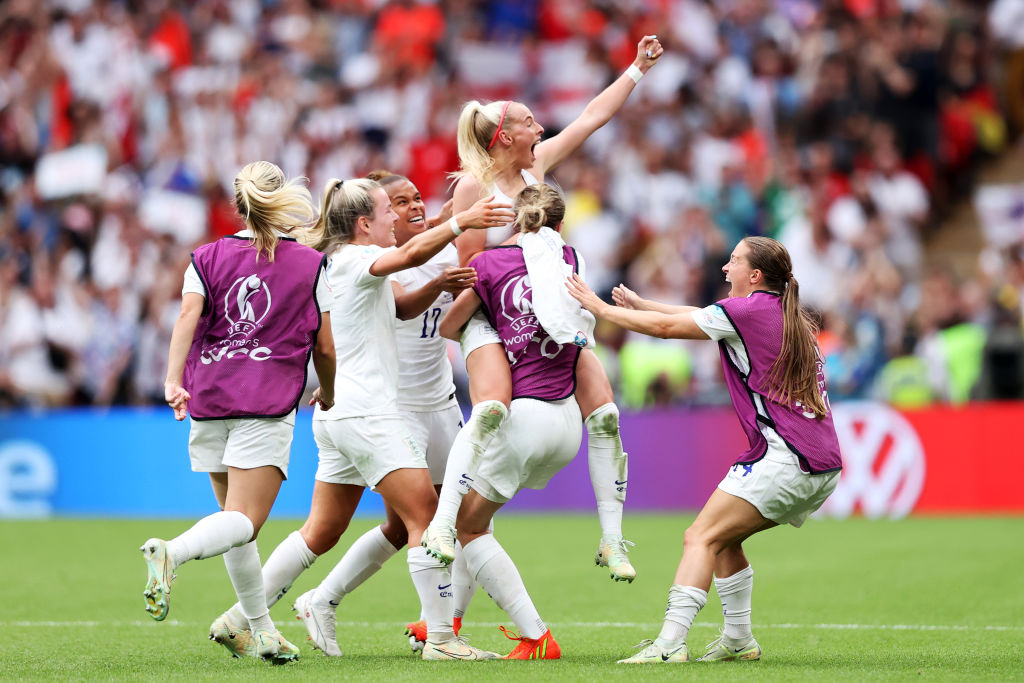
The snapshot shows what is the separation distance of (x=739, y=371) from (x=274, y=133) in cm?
1306

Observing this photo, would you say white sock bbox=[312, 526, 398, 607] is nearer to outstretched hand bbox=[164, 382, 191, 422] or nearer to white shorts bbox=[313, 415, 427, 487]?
white shorts bbox=[313, 415, 427, 487]

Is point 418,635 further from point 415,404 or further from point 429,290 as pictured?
point 429,290

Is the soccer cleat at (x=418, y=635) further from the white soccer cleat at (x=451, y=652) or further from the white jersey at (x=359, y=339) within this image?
the white jersey at (x=359, y=339)

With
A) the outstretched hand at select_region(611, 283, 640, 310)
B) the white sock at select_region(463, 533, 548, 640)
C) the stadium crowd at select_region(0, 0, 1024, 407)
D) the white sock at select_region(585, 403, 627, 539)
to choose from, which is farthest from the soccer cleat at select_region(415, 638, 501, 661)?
the stadium crowd at select_region(0, 0, 1024, 407)

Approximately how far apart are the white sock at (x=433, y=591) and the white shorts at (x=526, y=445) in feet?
1.32

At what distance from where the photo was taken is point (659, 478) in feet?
49.7

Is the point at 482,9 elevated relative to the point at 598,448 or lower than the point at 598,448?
elevated

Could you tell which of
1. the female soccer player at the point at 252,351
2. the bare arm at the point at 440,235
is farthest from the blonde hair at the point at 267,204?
the bare arm at the point at 440,235

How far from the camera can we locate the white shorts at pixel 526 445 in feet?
21.5

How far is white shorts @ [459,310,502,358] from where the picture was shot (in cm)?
675

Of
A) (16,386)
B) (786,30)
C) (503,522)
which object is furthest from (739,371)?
(786,30)

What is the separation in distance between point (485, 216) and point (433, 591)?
176 cm

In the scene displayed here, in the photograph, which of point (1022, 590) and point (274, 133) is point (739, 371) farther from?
point (274, 133)

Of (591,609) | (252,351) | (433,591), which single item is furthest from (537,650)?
(591,609)
